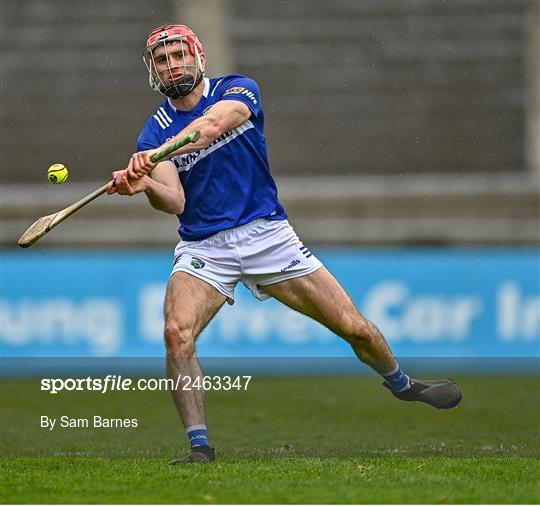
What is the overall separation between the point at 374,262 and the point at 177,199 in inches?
218

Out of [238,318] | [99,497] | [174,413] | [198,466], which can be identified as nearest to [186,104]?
[198,466]

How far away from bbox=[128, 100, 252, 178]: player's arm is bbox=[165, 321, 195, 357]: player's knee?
2.61 feet

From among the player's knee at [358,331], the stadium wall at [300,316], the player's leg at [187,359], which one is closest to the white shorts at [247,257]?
the player's leg at [187,359]

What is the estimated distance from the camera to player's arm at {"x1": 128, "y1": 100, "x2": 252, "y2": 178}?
646 cm

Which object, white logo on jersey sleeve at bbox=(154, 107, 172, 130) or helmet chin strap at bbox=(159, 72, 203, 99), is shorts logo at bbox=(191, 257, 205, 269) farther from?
helmet chin strap at bbox=(159, 72, 203, 99)

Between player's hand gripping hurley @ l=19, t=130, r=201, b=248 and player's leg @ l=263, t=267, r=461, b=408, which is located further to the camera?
player's leg @ l=263, t=267, r=461, b=408

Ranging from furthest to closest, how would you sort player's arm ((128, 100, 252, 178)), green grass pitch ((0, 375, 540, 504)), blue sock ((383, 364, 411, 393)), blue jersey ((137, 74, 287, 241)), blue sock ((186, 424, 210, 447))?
blue sock ((383, 364, 411, 393)) < blue jersey ((137, 74, 287, 241)) < player's arm ((128, 100, 252, 178)) < blue sock ((186, 424, 210, 447)) < green grass pitch ((0, 375, 540, 504))

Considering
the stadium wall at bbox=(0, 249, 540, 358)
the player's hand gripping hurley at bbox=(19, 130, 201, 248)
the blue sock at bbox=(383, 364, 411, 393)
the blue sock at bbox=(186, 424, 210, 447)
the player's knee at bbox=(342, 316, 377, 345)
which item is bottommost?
the stadium wall at bbox=(0, 249, 540, 358)

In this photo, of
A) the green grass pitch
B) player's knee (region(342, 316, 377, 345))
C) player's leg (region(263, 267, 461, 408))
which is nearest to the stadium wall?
the green grass pitch

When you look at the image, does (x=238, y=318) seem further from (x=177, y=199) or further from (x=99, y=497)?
(x=99, y=497)

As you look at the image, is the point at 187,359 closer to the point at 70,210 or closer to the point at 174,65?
the point at 70,210

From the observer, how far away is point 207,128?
655 centimetres

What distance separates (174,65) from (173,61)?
0.08ft

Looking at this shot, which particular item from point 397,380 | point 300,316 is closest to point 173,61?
point 397,380
